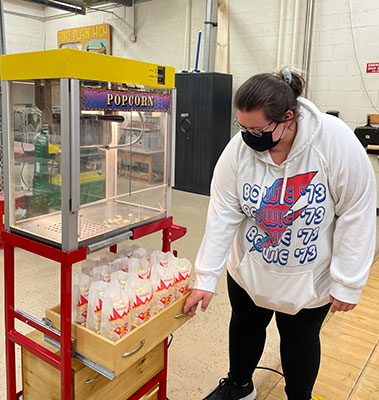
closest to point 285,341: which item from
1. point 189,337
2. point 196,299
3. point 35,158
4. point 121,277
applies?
point 196,299

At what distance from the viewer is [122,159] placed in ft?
5.53

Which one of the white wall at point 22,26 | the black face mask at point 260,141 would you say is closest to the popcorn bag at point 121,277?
the black face mask at point 260,141

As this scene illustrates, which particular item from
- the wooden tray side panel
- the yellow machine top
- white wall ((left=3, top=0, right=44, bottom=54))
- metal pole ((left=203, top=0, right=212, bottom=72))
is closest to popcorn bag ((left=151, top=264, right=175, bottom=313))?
the wooden tray side panel

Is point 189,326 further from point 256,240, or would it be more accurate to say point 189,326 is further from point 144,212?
point 256,240

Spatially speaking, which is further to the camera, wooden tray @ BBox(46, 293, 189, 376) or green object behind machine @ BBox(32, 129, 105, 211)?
green object behind machine @ BBox(32, 129, 105, 211)

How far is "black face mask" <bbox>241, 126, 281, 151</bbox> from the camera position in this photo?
1232 mm

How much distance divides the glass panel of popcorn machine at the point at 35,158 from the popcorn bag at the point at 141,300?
0.28 meters

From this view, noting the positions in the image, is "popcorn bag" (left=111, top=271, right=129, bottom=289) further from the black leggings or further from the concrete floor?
the concrete floor

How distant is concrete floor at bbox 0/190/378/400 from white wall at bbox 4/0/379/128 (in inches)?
119

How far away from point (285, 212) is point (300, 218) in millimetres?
50

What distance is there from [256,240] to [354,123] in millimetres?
4187

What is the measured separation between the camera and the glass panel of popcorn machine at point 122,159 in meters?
1.33

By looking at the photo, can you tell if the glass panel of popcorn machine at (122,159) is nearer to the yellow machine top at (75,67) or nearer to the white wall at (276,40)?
the yellow machine top at (75,67)

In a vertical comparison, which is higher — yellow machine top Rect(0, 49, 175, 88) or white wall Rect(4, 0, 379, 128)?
white wall Rect(4, 0, 379, 128)
